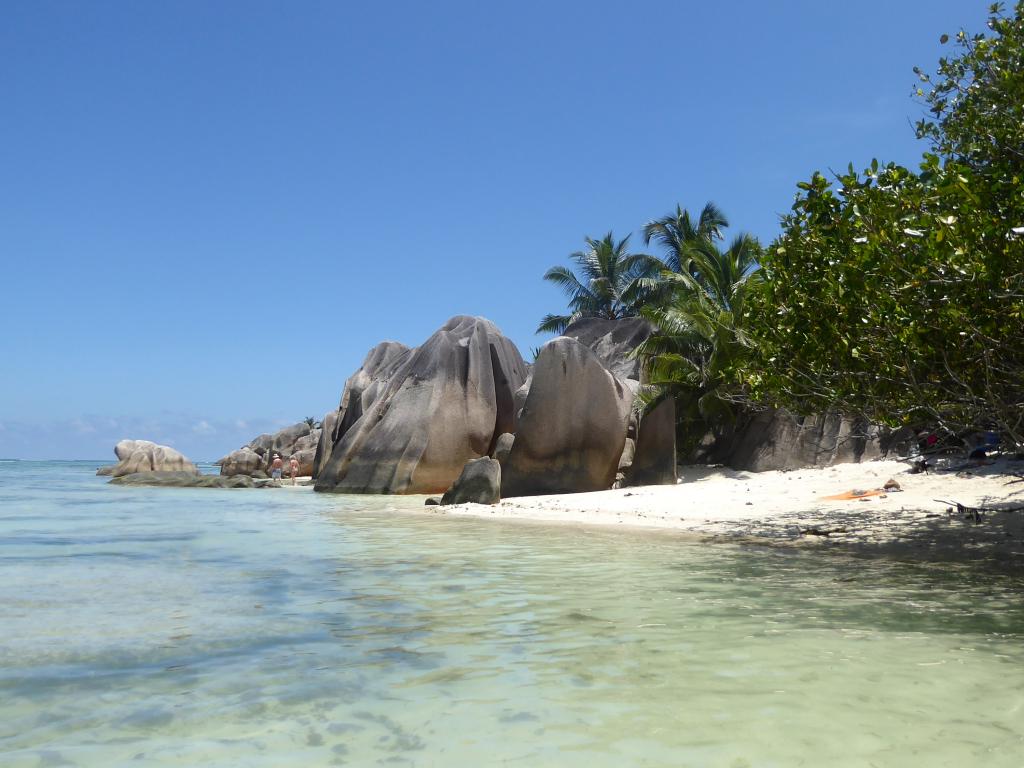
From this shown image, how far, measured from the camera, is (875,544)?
9156 millimetres

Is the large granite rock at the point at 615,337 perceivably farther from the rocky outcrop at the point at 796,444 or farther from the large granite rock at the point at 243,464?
the large granite rock at the point at 243,464

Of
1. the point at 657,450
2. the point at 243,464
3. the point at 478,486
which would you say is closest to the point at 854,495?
the point at 657,450

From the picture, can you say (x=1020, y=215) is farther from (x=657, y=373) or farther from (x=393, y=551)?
(x=657, y=373)

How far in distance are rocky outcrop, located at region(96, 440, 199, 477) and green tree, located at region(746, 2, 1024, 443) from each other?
33854 millimetres

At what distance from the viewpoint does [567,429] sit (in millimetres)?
16828

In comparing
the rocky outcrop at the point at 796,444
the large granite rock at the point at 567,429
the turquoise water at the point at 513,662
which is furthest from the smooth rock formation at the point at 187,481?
the turquoise water at the point at 513,662

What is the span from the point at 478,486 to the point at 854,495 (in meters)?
6.55

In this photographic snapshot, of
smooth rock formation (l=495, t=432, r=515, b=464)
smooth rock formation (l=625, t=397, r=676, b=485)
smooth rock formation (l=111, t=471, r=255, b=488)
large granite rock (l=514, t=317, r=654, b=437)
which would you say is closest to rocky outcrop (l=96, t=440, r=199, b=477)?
smooth rock formation (l=111, t=471, r=255, b=488)

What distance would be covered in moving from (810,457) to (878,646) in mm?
14367

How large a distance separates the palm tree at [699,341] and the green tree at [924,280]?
25.4ft

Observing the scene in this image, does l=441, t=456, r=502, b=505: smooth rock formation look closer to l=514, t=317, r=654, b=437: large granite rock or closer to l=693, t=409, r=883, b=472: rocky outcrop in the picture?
l=693, t=409, r=883, b=472: rocky outcrop

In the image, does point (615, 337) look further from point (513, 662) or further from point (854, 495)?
point (513, 662)

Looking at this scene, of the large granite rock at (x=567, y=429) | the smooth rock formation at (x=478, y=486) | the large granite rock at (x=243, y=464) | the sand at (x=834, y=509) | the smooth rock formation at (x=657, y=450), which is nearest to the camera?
the sand at (x=834, y=509)

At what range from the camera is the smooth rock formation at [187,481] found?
27.4 metres
